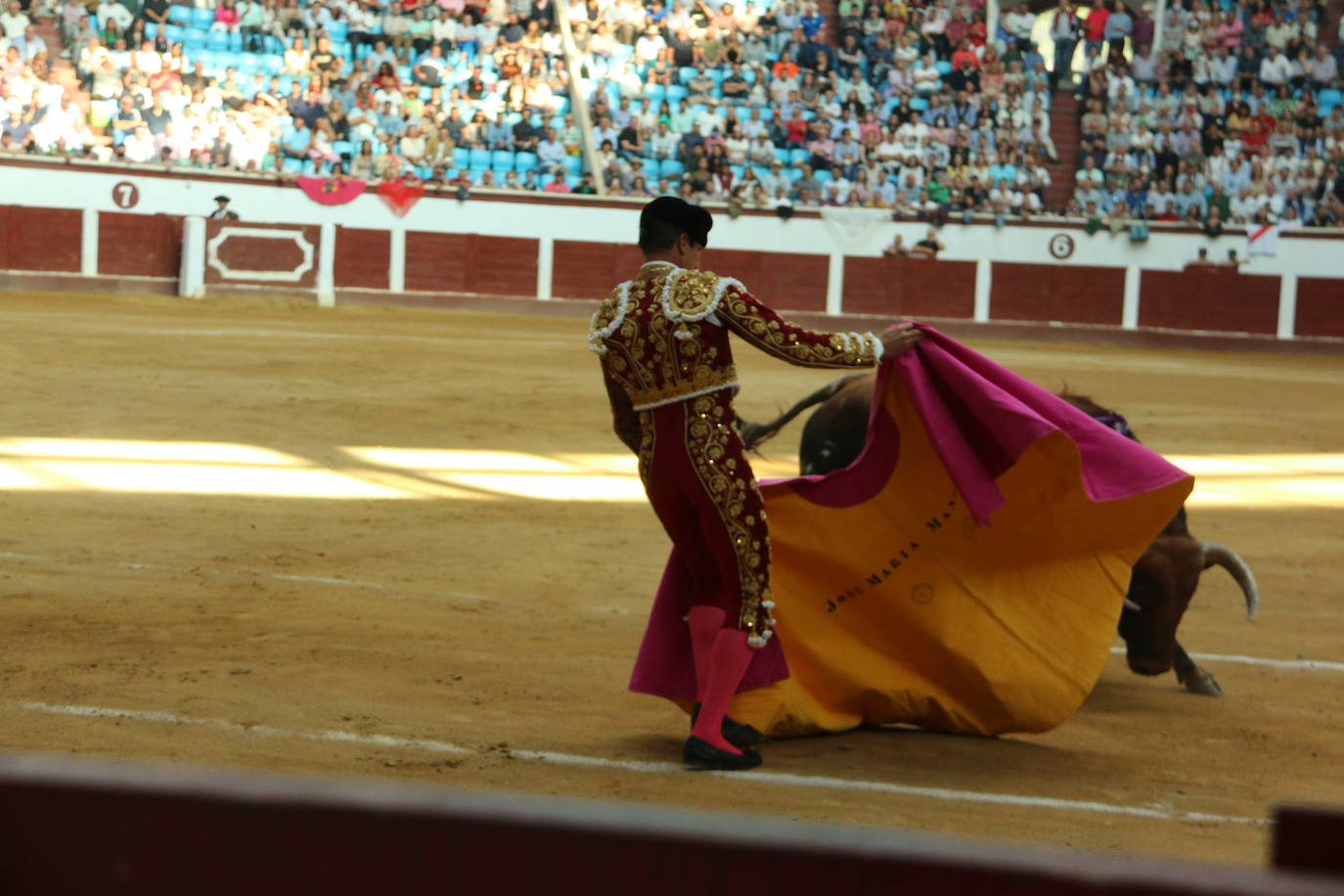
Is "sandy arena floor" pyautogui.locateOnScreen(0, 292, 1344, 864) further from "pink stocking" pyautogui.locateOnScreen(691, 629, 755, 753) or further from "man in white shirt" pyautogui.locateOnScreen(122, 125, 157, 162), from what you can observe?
"man in white shirt" pyautogui.locateOnScreen(122, 125, 157, 162)

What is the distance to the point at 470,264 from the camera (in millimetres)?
17062

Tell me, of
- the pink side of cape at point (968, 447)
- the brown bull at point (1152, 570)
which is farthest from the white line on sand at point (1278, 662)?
the pink side of cape at point (968, 447)

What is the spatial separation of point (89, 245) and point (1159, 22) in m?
12.1

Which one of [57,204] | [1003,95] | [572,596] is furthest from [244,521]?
[1003,95]

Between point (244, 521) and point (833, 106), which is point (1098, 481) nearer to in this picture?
point (244, 521)

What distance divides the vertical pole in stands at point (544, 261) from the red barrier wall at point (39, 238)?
4.45 metres

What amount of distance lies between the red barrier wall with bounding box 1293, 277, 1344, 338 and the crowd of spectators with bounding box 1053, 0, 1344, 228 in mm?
642

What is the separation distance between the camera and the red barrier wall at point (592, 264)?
1714cm

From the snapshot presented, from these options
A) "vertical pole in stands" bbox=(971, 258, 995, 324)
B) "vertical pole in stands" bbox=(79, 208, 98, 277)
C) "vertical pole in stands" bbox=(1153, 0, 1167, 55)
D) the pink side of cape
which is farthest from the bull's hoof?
"vertical pole in stands" bbox=(1153, 0, 1167, 55)

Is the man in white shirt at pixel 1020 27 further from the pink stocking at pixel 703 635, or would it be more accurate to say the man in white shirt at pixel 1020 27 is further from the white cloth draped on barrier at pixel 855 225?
the pink stocking at pixel 703 635

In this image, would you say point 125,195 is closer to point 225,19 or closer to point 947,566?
point 225,19

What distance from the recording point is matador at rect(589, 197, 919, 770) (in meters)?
3.28

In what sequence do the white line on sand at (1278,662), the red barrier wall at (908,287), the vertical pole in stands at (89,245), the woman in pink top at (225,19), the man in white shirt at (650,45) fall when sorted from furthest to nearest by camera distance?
1. the man in white shirt at (650,45)
2. the red barrier wall at (908,287)
3. the woman in pink top at (225,19)
4. the vertical pole in stands at (89,245)
5. the white line on sand at (1278,662)

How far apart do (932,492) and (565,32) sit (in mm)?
15049
